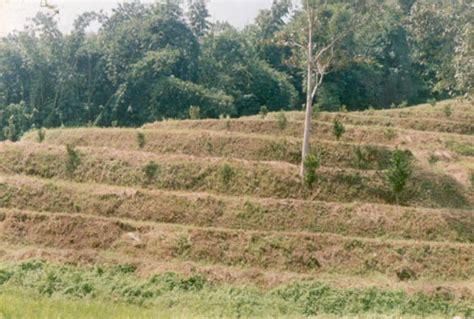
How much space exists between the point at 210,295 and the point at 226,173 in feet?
25.1

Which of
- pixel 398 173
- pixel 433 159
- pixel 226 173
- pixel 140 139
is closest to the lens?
pixel 398 173

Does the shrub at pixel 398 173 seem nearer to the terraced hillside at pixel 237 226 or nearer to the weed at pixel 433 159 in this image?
the terraced hillside at pixel 237 226

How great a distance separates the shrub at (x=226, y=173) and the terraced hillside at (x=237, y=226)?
2.3 inches

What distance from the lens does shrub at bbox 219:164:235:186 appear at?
19672 millimetres

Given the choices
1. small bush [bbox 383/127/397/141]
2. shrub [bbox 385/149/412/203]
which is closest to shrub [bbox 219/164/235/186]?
shrub [bbox 385/149/412/203]

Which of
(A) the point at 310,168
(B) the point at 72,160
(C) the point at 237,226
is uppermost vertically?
(B) the point at 72,160

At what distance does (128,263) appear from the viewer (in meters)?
14.4

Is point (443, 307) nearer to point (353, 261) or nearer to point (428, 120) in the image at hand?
point (353, 261)

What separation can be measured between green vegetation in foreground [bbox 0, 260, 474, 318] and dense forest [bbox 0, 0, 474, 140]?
86.7 ft

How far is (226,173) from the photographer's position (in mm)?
19781

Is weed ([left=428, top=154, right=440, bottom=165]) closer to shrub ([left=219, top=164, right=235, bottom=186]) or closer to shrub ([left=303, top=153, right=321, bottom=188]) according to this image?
shrub ([left=303, top=153, right=321, bottom=188])

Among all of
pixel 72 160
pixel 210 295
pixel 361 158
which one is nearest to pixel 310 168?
pixel 361 158

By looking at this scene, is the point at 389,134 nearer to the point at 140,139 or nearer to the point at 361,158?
the point at 361,158

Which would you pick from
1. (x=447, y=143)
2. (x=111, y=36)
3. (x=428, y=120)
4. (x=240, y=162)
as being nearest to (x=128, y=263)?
(x=240, y=162)
